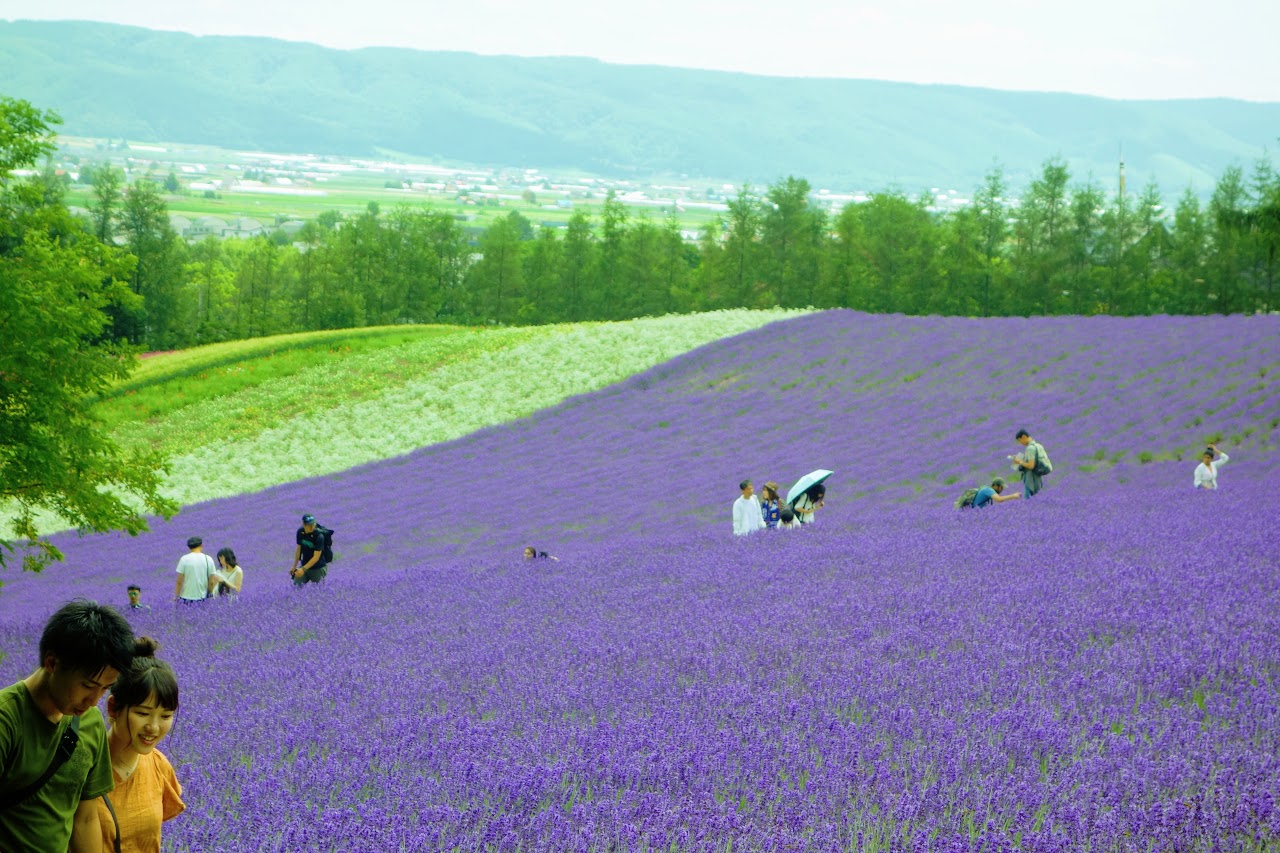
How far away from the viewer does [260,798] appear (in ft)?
19.1

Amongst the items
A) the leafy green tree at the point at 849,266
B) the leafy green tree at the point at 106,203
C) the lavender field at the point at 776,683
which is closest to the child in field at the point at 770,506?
the lavender field at the point at 776,683

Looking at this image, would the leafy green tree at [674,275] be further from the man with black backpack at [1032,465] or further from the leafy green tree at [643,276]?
the man with black backpack at [1032,465]

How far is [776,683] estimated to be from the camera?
759 cm

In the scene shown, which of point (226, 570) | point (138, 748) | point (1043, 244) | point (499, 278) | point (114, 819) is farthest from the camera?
point (499, 278)

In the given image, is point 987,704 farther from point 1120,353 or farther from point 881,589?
point 1120,353

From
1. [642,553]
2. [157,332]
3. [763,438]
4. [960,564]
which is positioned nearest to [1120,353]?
[763,438]

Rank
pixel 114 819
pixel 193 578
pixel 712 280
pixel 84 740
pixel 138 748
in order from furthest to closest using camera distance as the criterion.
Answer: pixel 712 280
pixel 193 578
pixel 138 748
pixel 114 819
pixel 84 740

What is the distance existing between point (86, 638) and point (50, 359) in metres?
14.4

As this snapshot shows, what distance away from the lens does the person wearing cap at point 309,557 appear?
53.1 ft

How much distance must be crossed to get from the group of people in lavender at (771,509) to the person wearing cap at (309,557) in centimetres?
598

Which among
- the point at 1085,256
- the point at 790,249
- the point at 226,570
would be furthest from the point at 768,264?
the point at 226,570

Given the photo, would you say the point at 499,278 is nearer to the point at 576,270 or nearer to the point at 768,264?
the point at 576,270

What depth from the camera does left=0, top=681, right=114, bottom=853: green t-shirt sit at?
12.1 feet

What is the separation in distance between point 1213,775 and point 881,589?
5073 mm
